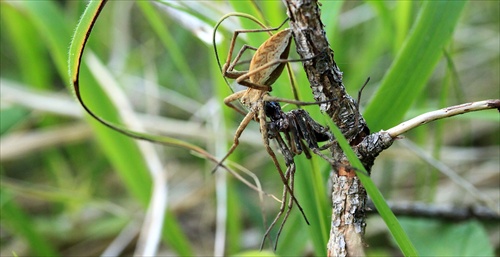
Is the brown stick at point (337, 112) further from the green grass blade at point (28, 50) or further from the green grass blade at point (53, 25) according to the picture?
the green grass blade at point (28, 50)

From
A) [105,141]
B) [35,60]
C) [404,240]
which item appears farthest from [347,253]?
[35,60]

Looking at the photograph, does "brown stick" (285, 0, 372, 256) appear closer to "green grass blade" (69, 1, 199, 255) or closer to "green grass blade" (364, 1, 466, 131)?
"green grass blade" (364, 1, 466, 131)

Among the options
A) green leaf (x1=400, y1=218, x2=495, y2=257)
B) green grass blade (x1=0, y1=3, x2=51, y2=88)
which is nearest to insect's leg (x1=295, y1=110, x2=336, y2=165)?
green leaf (x1=400, y1=218, x2=495, y2=257)

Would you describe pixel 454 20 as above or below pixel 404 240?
above

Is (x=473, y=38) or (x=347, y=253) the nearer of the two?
(x=347, y=253)

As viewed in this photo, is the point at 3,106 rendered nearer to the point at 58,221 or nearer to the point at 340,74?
the point at 58,221

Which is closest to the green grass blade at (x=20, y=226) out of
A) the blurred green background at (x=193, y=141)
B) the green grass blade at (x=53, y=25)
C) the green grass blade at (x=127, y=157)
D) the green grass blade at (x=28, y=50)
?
the blurred green background at (x=193, y=141)

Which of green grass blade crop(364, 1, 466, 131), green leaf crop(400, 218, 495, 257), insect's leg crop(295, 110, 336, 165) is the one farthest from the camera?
green leaf crop(400, 218, 495, 257)

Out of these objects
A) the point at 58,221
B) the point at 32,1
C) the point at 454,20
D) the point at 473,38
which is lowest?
the point at 58,221
